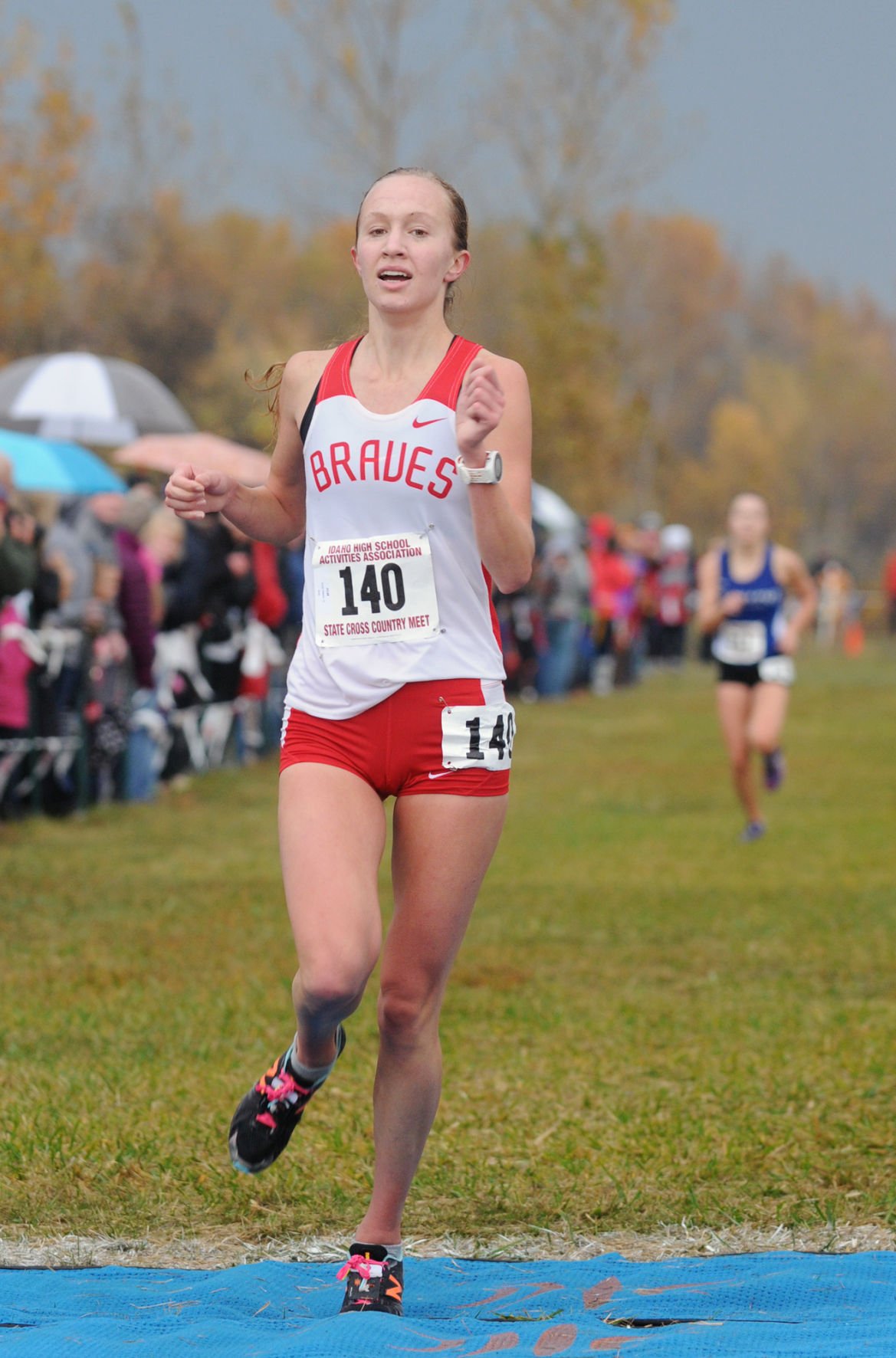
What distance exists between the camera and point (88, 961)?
26.7ft

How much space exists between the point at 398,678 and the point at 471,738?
20 cm

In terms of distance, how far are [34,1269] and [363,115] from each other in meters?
29.1

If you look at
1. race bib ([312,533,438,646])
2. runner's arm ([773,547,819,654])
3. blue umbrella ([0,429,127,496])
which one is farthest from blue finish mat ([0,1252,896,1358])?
blue umbrella ([0,429,127,496])

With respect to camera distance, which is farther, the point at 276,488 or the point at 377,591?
the point at 276,488

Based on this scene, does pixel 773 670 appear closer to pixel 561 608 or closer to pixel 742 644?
pixel 742 644

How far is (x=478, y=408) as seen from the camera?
364 cm

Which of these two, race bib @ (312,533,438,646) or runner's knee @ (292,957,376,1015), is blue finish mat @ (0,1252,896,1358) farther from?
race bib @ (312,533,438,646)

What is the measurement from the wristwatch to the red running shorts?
1.44 ft

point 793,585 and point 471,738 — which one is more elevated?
point 793,585

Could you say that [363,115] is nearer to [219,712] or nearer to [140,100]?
[140,100]

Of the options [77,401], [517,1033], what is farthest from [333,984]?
[77,401]

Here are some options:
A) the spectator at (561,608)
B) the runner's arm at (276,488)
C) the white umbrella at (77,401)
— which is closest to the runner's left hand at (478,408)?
the runner's arm at (276,488)

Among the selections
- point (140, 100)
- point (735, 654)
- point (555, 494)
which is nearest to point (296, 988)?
point (735, 654)

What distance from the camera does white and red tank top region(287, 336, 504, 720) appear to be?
3873mm
